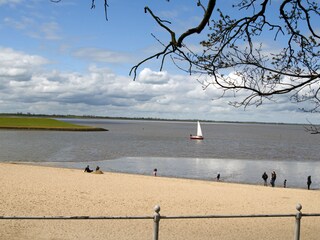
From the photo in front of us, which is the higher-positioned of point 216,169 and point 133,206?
point 133,206

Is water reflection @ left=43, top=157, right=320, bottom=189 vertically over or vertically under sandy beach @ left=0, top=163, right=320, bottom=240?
under

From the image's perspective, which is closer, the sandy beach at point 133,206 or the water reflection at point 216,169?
the sandy beach at point 133,206

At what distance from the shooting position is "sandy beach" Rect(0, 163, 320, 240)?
14883mm

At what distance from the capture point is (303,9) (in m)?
7.54

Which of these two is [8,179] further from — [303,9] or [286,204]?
[303,9]

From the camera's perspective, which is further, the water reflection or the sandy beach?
the water reflection

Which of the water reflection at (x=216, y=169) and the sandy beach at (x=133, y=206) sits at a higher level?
the sandy beach at (x=133, y=206)

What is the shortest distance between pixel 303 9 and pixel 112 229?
10.9 meters

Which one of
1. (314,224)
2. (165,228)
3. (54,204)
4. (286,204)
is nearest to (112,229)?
(165,228)

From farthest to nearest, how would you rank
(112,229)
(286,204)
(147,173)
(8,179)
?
(147,173)
(8,179)
(286,204)
(112,229)

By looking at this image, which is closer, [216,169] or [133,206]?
[133,206]

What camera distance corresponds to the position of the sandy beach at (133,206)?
1488 cm

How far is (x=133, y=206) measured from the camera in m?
20.4

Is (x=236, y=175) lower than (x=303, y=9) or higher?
lower
